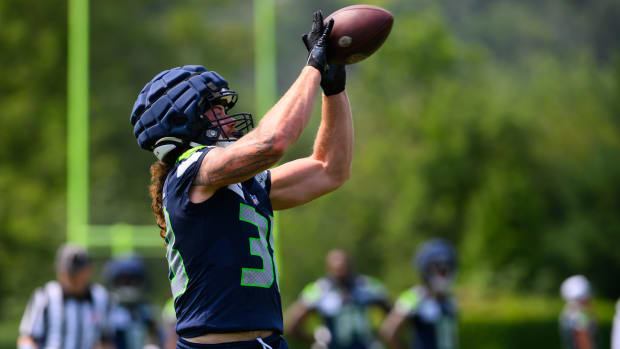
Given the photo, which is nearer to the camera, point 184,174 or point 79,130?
point 184,174

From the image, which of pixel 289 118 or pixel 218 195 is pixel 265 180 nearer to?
pixel 218 195

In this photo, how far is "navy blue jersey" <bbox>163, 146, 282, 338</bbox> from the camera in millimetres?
2775

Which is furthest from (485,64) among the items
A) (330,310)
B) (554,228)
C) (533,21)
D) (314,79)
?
(314,79)

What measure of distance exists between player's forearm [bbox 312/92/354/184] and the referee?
435cm

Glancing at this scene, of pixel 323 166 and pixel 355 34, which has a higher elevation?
pixel 355 34

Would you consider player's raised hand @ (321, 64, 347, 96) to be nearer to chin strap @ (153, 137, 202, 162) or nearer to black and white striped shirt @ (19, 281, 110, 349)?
chin strap @ (153, 137, 202, 162)

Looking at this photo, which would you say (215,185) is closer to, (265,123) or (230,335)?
(265,123)

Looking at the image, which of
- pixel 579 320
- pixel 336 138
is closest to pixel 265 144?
pixel 336 138

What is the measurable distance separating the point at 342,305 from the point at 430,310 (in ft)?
3.49

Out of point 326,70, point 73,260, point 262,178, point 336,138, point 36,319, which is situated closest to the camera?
point 326,70

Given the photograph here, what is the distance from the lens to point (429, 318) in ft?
27.1

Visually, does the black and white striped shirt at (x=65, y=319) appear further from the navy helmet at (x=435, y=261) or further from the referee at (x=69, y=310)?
the navy helmet at (x=435, y=261)

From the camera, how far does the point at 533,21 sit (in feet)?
74.8

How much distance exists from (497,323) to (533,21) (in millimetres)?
11482
